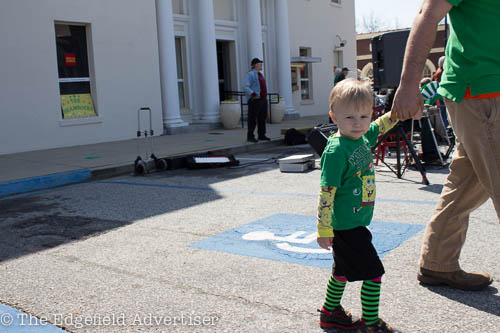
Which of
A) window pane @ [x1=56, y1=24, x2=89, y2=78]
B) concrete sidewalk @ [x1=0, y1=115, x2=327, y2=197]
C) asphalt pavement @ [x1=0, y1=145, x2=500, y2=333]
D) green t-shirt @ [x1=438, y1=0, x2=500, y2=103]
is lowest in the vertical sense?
asphalt pavement @ [x1=0, y1=145, x2=500, y2=333]

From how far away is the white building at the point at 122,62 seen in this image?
477 inches

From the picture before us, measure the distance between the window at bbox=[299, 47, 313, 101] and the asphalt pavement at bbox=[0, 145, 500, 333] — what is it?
1677cm

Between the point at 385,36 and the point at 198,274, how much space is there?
8036 millimetres

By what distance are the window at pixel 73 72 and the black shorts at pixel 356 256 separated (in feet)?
38.0

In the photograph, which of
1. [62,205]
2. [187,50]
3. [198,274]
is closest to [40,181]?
[62,205]

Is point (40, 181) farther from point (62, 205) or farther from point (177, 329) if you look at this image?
point (177, 329)

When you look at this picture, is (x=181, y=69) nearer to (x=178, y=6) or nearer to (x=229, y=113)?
(x=178, y=6)

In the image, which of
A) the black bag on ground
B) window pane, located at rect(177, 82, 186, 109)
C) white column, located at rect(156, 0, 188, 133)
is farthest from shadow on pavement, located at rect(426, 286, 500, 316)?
window pane, located at rect(177, 82, 186, 109)

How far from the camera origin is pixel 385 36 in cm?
1052

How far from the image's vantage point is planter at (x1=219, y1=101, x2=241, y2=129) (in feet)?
55.6

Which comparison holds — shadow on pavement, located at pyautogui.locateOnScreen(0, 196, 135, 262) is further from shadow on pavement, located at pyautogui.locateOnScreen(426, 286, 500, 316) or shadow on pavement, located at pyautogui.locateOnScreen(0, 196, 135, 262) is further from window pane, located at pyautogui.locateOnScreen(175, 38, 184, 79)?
window pane, located at pyautogui.locateOnScreen(175, 38, 184, 79)

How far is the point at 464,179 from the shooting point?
3102mm

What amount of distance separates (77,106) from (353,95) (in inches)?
469

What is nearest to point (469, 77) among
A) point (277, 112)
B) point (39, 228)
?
point (39, 228)
